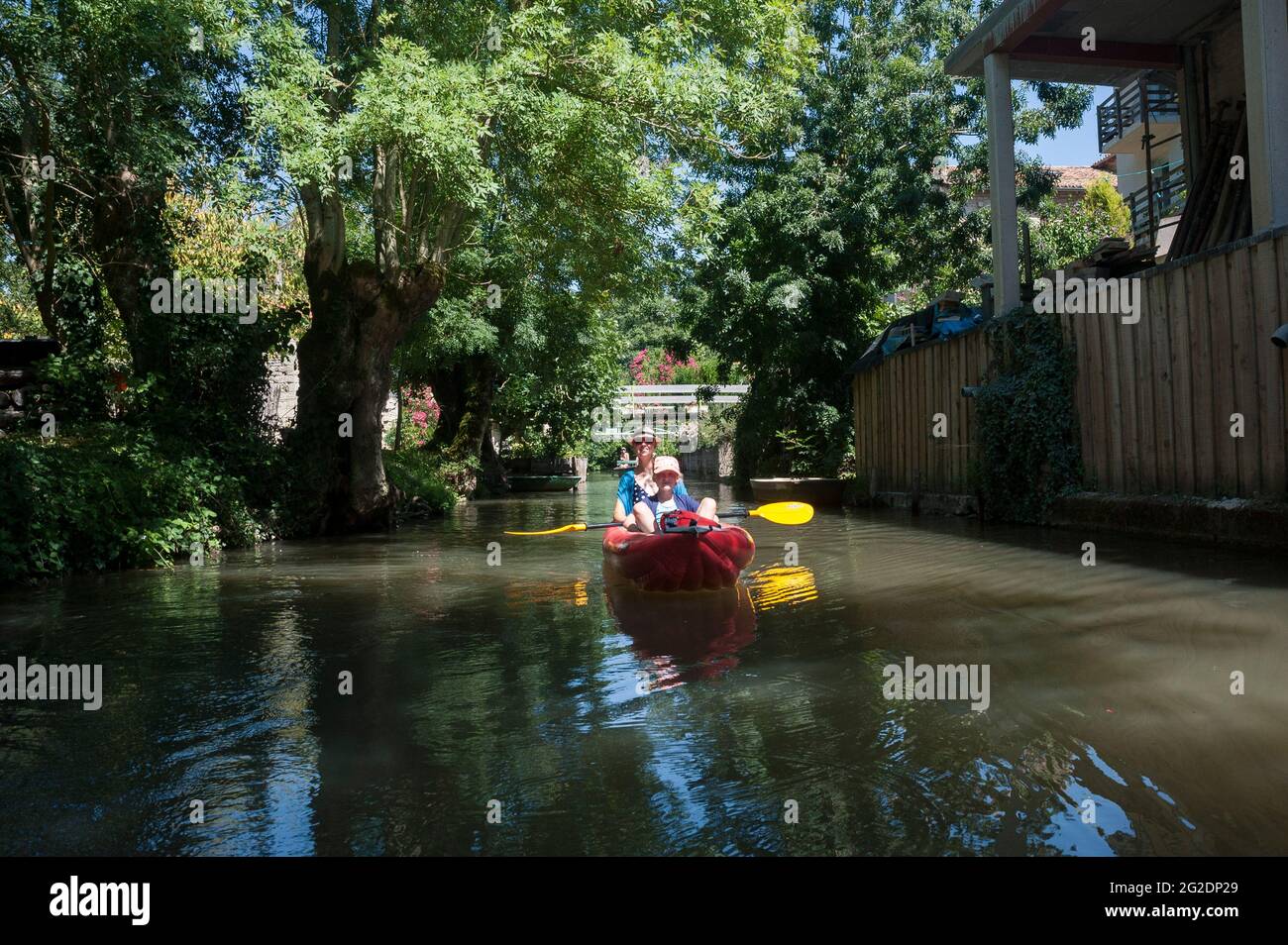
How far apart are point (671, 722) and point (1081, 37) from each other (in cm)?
1569

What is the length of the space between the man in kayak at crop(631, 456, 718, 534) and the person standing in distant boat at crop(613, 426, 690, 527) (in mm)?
150

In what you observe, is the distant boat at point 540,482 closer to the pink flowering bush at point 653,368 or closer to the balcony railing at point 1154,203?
the pink flowering bush at point 653,368

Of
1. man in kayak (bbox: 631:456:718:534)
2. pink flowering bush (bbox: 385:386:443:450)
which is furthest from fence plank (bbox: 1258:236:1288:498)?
pink flowering bush (bbox: 385:386:443:450)

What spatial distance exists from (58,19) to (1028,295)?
Answer: 46.1 ft

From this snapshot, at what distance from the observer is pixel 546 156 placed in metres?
14.3

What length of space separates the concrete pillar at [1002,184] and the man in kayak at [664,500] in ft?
24.5

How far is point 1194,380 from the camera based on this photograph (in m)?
10.7

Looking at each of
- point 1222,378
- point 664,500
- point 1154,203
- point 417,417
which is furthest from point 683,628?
point 417,417

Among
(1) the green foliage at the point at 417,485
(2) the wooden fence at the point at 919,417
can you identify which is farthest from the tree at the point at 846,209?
(1) the green foliage at the point at 417,485

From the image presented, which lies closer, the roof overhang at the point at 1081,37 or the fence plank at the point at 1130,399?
the fence plank at the point at 1130,399

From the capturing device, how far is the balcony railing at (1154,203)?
18031 millimetres

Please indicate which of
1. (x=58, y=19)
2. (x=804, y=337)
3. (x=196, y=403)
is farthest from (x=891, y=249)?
(x=58, y=19)

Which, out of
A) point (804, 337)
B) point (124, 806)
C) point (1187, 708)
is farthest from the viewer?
point (804, 337)
